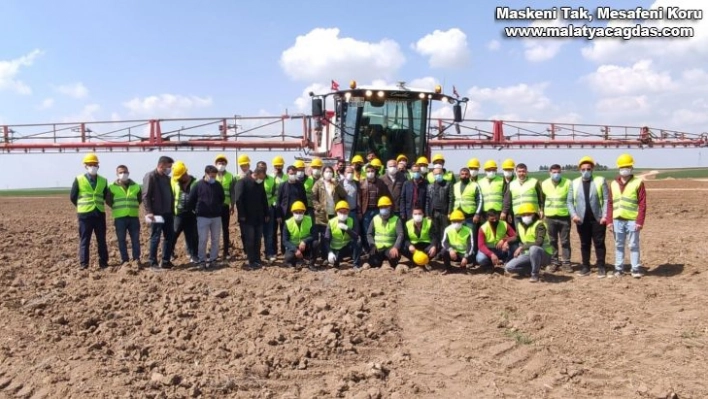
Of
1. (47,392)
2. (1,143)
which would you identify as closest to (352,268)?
(47,392)

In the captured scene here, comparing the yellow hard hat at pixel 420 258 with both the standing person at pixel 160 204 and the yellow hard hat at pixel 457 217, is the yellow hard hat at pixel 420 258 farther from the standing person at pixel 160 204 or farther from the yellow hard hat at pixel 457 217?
the standing person at pixel 160 204

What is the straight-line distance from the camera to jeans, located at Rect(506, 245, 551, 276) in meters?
7.31

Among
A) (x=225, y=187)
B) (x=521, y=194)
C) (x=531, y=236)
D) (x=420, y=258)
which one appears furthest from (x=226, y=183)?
(x=531, y=236)

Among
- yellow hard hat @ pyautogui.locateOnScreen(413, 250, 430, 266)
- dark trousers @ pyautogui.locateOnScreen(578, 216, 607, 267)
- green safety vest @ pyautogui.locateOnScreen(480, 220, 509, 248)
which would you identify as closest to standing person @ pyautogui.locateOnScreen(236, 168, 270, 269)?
yellow hard hat @ pyautogui.locateOnScreen(413, 250, 430, 266)

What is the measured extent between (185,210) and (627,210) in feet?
19.8

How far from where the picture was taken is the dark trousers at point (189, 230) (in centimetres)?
828

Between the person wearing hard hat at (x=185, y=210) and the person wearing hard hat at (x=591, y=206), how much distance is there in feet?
17.2

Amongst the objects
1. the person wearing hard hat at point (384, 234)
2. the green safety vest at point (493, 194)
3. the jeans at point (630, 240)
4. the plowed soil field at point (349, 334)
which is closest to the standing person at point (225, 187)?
the plowed soil field at point (349, 334)

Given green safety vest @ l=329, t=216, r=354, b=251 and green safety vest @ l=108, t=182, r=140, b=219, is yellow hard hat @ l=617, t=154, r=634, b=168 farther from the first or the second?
green safety vest @ l=108, t=182, r=140, b=219

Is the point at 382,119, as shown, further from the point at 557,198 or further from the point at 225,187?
the point at 557,198

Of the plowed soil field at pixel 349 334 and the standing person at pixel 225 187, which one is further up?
the standing person at pixel 225 187

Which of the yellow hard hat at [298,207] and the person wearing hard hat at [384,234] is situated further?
the yellow hard hat at [298,207]

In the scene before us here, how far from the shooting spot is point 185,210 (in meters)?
8.20

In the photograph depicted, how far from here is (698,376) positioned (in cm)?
455
